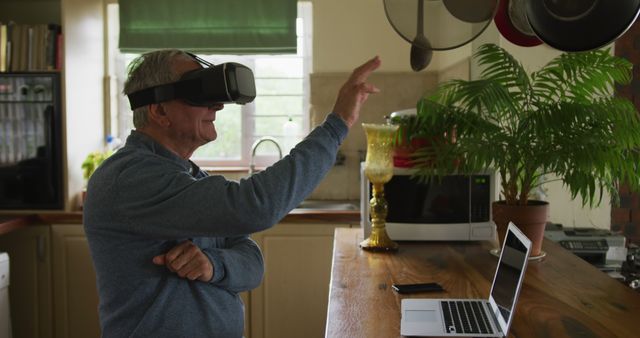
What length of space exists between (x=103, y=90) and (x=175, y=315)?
10.00 ft

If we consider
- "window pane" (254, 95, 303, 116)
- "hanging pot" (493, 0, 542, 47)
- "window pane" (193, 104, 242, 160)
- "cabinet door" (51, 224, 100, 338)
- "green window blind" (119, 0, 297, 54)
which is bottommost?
"cabinet door" (51, 224, 100, 338)

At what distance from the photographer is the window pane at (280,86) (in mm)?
4180

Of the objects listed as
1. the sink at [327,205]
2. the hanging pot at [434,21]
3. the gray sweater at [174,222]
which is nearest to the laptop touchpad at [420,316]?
the gray sweater at [174,222]

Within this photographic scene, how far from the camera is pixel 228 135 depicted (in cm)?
424

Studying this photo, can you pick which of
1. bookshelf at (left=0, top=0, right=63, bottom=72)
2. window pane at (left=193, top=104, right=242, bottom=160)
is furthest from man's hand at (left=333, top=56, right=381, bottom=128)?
window pane at (left=193, top=104, right=242, bottom=160)

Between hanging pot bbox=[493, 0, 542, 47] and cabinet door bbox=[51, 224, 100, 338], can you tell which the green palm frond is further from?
cabinet door bbox=[51, 224, 100, 338]

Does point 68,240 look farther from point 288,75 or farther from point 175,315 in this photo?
point 175,315

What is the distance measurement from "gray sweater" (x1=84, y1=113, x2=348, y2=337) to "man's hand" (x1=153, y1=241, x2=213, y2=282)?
1.0 inches

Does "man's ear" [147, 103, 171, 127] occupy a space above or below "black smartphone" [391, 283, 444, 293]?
above

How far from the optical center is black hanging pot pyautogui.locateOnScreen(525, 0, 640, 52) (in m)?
1.13

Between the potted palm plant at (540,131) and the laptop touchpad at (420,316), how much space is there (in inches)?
24.8

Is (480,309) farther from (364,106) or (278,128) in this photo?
(278,128)

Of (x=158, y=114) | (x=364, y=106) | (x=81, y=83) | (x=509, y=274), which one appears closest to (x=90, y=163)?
(x=81, y=83)

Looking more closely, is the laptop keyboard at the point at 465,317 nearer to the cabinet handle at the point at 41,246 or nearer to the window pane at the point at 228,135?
the cabinet handle at the point at 41,246
